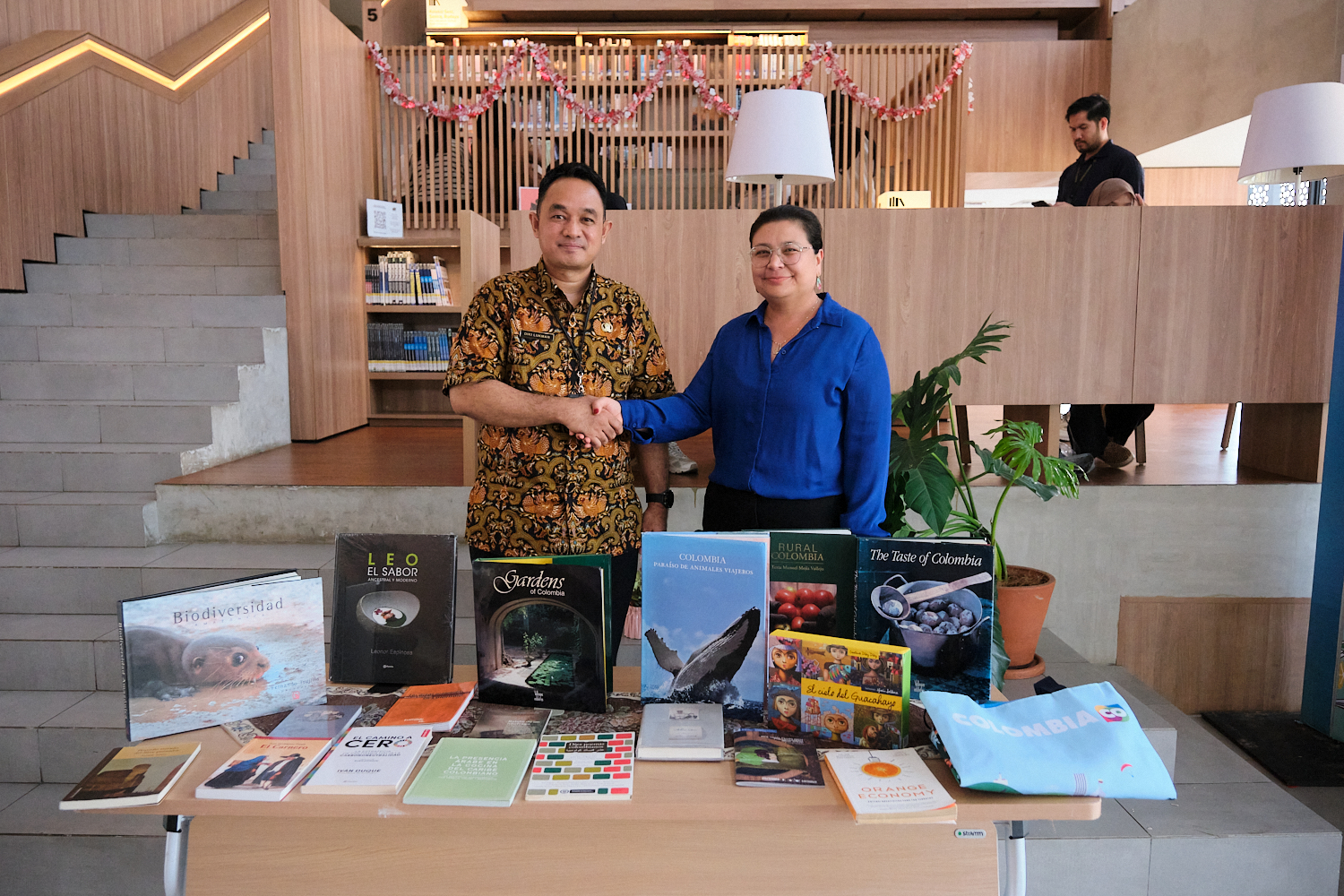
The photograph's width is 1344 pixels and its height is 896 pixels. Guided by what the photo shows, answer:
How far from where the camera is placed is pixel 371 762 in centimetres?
125

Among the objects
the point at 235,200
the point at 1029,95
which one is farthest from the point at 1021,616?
the point at 1029,95

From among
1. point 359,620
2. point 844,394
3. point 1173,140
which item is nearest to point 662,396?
point 844,394

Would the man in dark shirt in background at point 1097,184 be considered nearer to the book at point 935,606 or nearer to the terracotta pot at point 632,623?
the terracotta pot at point 632,623

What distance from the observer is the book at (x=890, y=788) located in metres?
1.14

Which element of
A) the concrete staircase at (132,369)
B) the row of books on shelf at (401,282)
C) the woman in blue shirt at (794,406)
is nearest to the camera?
the woman in blue shirt at (794,406)

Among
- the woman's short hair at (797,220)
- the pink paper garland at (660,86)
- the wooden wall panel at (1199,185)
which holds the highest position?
the pink paper garland at (660,86)

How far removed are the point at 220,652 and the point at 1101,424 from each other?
3992mm

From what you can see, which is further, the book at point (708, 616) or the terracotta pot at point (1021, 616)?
the terracotta pot at point (1021, 616)

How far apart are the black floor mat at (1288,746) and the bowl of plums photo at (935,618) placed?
253 centimetres

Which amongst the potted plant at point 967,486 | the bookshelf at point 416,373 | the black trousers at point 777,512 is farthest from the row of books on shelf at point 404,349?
the black trousers at point 777,512

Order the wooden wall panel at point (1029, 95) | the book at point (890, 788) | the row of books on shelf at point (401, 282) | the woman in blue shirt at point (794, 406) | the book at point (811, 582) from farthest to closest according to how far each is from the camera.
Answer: the wooden wall panel at point (1029, 95) < the row of books on shelf at point (401, 282) < the woman in blue shirt at point (794, 406) < the book at point (811, 582) < the book at point (890, 788)

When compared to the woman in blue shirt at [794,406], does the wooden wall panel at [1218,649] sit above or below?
below

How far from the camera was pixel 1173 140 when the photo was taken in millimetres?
6883

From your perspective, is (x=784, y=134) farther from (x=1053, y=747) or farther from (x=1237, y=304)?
(x=1053, y=747)
